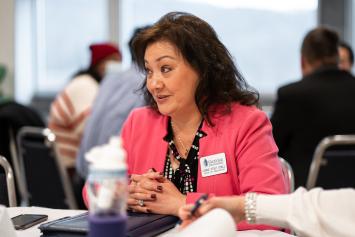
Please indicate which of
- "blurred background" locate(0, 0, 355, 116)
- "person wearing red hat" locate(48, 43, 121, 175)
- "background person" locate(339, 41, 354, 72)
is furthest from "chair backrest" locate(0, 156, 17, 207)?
"blurred background" locate(0, 0, 355, 116)

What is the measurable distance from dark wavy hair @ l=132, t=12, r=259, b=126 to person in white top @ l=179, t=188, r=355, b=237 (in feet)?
2.11

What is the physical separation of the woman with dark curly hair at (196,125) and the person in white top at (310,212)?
416mm

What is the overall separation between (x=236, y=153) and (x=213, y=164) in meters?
0.08

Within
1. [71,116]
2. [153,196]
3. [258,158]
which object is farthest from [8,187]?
[71,116]

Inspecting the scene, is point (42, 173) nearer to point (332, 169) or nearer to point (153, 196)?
point (332, 169)

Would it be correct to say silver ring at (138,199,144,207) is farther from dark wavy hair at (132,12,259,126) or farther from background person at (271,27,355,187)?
background person at (271,27,355,187)

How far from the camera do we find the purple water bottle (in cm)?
107

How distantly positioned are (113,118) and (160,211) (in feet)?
6.46

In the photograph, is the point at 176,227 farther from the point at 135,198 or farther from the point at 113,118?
the point at 113,118

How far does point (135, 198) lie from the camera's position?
1794 millimetres

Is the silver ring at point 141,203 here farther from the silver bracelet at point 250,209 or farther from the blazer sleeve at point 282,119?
the blazer sleeve at point 282,119

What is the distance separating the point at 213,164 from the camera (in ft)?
6.51

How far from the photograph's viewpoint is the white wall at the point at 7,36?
19.6ft

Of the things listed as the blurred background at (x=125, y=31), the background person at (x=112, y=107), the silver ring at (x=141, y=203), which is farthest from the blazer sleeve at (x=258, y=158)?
the blurred background at (x=125, y=31)
